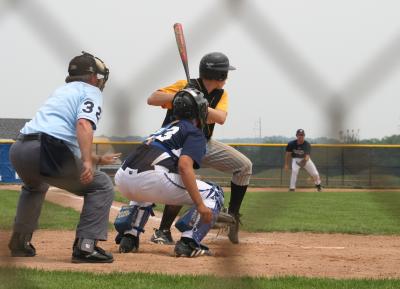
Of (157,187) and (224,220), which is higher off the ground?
(157,187)

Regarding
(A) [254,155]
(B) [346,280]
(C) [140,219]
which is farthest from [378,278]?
(A) [254,155]

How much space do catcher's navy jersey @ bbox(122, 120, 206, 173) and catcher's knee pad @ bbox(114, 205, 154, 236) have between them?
0.55 meters

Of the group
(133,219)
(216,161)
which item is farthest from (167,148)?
(216,161)

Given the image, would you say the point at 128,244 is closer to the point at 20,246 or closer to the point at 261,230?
the point at 20,246

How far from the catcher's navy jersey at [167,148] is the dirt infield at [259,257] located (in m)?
0.62

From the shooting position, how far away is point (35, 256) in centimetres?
516

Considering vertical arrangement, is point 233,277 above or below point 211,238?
above

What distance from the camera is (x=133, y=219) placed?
216 inches

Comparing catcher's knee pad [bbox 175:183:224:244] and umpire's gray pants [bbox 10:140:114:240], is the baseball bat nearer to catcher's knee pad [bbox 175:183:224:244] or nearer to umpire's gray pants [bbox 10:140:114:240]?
umpire's gray pants [bbox 10:140:114:240]

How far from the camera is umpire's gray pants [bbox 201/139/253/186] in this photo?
577 cm

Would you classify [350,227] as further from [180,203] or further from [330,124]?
[330,124]

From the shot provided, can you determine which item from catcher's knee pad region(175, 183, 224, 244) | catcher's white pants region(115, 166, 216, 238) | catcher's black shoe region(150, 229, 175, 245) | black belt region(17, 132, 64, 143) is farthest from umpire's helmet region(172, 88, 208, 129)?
catcher's black shoe region(150, 229, 175, 245)

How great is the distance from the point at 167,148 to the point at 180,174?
0.95 feet

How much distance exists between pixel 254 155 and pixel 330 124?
1961 centimetres
